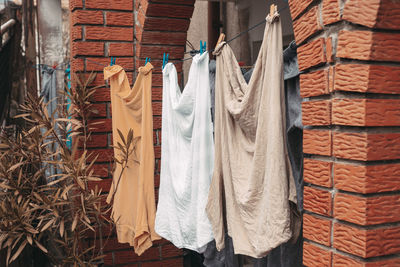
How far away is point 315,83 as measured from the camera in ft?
4.43

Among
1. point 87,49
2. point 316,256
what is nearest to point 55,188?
point 87,49

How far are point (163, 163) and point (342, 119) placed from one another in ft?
4.69

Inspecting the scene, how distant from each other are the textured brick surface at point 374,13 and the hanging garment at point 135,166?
65.0 inches

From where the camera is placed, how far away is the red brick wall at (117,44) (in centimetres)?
297

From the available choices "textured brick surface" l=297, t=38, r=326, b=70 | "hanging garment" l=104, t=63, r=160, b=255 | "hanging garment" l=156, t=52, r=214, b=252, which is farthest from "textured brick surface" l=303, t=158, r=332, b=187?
"hanging garment" l=104, t=63, r=160, b=255

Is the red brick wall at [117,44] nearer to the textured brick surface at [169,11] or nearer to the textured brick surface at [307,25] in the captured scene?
the textured brick surface at [169,11]

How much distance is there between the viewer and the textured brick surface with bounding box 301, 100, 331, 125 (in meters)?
1.30

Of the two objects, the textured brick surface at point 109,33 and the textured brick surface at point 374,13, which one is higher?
the textured brick surface at point 109,33

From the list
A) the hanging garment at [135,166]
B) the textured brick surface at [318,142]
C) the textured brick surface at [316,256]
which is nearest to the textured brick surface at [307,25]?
the textured brick surface at [318,142]

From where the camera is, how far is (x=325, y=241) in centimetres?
134

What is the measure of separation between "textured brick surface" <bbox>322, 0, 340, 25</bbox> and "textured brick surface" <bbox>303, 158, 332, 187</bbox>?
0.48m

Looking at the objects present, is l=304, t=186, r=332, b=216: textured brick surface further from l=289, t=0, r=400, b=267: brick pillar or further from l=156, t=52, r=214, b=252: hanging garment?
l=156, t=52, r=214, b=252: hanging garment

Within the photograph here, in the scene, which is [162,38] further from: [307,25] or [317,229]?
[317,229]

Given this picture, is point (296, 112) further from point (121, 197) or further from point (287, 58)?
point (121, 197)
